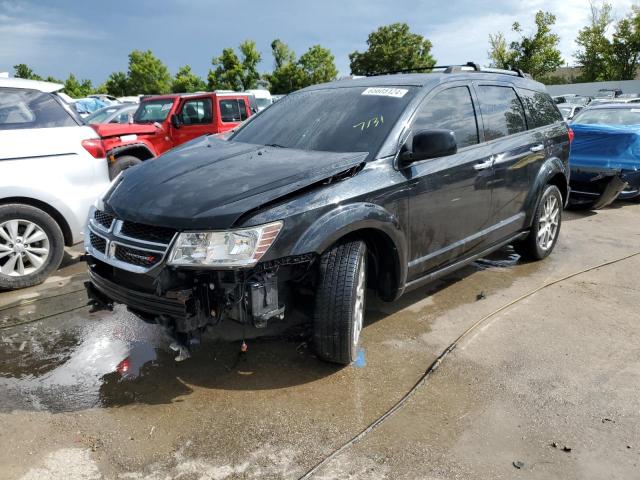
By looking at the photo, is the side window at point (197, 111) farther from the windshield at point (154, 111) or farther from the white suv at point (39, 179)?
the white suv at point (39, 179)

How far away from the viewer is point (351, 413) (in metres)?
2.84

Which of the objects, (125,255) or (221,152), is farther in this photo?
(221,152)

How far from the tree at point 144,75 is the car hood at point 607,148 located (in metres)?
58.3

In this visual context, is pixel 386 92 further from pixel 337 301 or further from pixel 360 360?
pixel 360 360

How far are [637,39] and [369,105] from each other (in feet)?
152

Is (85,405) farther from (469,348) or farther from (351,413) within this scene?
(469,348)

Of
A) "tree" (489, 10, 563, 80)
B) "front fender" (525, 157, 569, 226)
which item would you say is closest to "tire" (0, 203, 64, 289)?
"front fender" (525, 157, 569, 226)

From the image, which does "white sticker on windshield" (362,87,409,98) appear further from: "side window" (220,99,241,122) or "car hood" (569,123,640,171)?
"side window" (220,99,241,122)

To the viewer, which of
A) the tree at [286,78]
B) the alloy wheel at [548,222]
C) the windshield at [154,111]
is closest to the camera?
the alloy wheel at [548,222]

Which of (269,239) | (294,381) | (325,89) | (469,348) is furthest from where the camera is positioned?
(325,89)

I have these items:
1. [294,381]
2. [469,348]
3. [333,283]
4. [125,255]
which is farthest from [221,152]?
[469,348]

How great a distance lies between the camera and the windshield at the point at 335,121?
11.5ft

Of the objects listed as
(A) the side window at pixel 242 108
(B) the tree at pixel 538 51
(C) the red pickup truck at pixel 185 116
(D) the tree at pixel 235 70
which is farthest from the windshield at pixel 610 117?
(D) the tree at pixel 235 70

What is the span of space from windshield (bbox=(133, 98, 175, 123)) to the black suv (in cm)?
670
